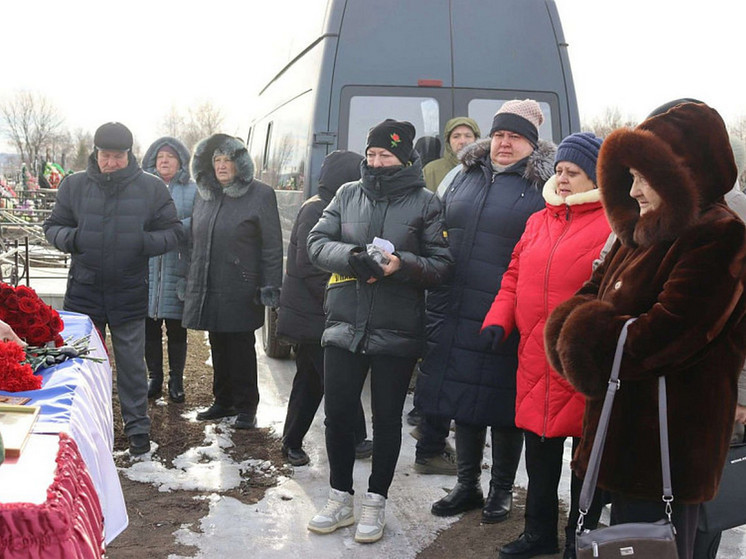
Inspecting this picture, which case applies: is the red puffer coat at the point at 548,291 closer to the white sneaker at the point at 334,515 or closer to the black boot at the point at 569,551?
the black boot at the point at 569,551

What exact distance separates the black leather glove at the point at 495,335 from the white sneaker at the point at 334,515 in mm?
1068

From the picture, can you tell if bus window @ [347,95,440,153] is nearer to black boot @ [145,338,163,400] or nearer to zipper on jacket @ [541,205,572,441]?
black boot @ [145,338,163,400]

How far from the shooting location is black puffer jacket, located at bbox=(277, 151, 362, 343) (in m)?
4.88

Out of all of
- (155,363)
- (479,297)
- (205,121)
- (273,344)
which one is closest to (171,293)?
(155,363)

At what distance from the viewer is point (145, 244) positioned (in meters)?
5.05

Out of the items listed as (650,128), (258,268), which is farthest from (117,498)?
(258,268)

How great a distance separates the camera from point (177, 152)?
6746 mm

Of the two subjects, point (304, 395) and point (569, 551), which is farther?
point (304, 395)

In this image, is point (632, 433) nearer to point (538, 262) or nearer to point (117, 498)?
point (538, 262)

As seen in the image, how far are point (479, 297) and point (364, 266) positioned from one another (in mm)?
633

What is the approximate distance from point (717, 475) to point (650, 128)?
1065 millimetres

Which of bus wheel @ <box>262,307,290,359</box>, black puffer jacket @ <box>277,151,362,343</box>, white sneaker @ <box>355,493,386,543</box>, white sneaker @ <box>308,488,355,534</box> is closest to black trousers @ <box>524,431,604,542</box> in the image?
white sneaker @ <box>355,493,386,543</box>

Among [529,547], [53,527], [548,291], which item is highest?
[548,291]

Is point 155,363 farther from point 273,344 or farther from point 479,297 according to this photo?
point 479,297
